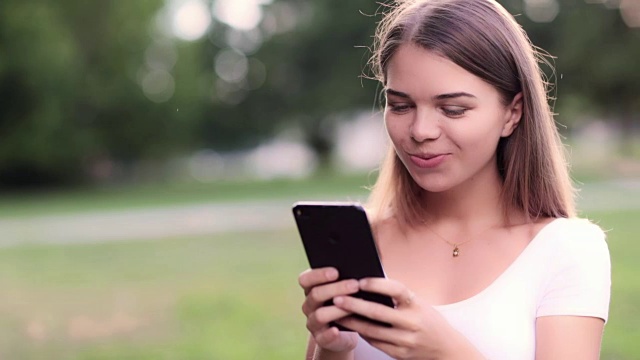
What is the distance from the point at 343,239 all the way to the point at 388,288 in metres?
0.13

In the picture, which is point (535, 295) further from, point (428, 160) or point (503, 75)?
point (503, 75)

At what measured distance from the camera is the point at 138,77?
35.2 meters

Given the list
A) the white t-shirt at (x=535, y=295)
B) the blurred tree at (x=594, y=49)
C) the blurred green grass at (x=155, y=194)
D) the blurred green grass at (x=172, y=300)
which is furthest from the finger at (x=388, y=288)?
the blurred tree at (x=594, y=49)

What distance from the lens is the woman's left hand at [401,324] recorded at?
1836 mm

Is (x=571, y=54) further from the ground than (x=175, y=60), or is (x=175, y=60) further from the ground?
(x=175, y=60)

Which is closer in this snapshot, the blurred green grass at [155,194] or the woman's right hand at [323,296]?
the woman's right hand at [323,296]

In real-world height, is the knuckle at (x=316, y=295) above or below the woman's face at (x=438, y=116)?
below

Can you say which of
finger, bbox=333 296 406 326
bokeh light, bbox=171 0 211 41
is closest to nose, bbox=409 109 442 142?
finger, bbox=333 296 406 326

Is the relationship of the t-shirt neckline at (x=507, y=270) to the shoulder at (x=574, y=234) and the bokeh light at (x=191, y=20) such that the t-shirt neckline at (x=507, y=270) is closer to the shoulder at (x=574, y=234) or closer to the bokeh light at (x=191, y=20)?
the shoulder at (x=574, y=234)

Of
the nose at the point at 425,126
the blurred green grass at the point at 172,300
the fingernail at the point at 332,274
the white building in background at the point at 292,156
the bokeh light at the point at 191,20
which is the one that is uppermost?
the bokeh light at the point at 191,20

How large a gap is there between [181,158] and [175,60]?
159 inches

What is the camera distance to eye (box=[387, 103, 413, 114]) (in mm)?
2113

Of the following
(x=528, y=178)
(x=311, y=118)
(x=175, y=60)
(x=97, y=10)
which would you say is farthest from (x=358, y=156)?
(x=528, y=178)

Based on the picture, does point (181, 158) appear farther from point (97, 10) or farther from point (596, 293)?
point (596, 293)
